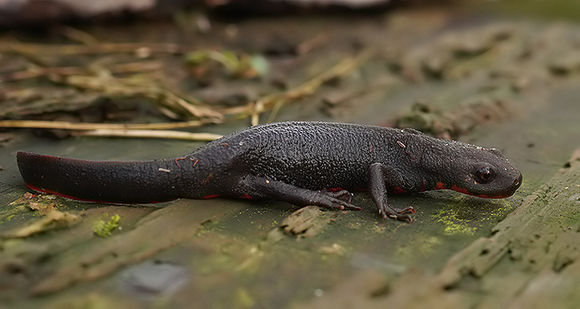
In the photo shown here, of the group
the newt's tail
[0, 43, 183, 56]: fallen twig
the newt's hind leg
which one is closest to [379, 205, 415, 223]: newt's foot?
the newt's hind leg

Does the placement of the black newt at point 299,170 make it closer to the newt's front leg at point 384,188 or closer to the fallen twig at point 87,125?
the newt's front leg at point 384,188

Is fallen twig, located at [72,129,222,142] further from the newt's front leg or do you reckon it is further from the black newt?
the newt's front leg

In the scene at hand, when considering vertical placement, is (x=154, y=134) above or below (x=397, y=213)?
above

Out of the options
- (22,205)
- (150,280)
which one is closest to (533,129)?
(150,280)

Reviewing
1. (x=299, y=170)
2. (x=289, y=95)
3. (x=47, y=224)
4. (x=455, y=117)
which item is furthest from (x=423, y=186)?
(x=47, y=224)

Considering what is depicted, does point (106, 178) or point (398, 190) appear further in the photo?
point (398, 190)

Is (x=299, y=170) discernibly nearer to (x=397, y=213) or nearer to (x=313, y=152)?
(x=313, y=152)

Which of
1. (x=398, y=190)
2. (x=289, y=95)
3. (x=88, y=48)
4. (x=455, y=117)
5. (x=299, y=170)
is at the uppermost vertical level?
(x=88, y=48)

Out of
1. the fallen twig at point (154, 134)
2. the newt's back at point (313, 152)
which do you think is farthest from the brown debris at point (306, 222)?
the fallen twig at point (154, 134)
